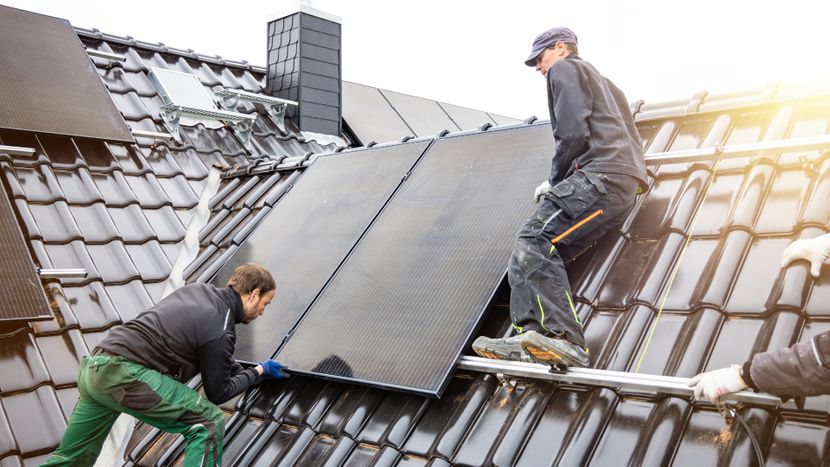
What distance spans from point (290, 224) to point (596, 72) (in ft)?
8.96

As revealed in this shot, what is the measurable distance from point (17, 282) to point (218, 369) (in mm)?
1790

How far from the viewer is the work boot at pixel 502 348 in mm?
3424

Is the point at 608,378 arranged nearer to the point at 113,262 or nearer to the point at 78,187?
the point at 113,262

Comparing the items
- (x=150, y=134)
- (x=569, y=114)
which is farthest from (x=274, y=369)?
(x=150, y=134)

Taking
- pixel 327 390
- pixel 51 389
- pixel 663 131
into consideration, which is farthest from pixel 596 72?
pixel 51 389

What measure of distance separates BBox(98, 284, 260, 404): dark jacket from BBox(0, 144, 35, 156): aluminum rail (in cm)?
307

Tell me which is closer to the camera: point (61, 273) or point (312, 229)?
point (61, 273)

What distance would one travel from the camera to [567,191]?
11.9ft

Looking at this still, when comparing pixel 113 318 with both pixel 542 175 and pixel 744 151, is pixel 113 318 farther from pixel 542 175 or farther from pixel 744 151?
pixel 744 151

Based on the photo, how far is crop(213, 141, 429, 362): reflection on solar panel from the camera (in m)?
4.68

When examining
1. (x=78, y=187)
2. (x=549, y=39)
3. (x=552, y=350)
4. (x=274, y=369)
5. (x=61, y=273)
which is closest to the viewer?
(x=552, y=350)

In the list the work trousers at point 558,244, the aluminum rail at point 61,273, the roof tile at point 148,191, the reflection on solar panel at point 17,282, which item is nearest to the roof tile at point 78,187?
the roof tile at point 148,191

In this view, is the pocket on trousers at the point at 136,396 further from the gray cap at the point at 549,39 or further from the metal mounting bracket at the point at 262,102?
the metal mounting bracket at the point at 262,102

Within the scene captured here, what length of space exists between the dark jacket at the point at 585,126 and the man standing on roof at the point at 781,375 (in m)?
1.38
